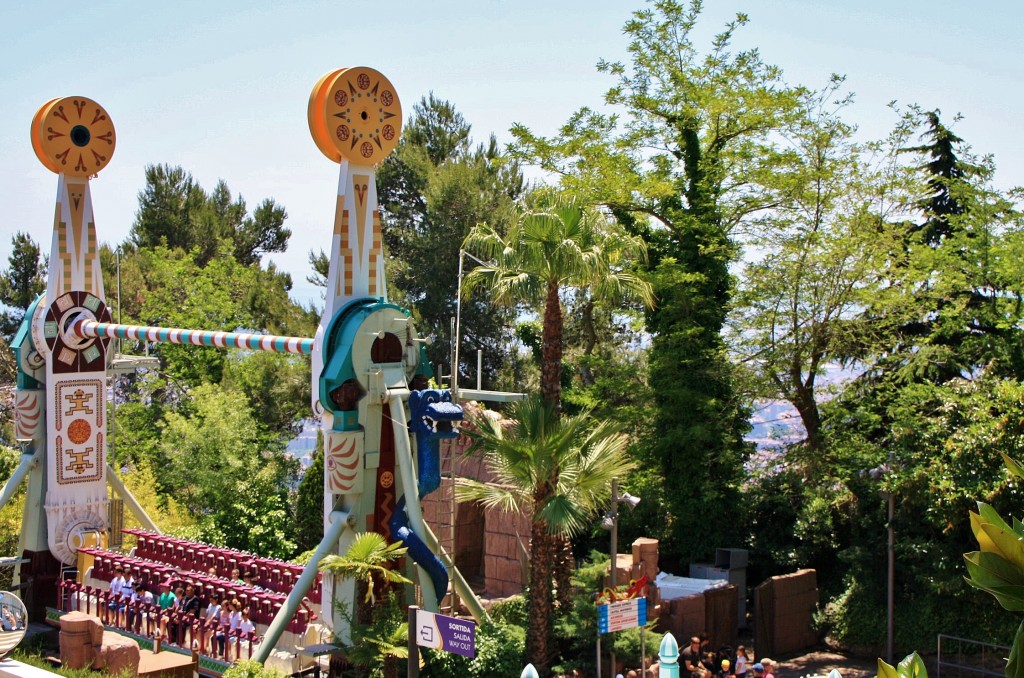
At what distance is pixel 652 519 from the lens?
20.3 meters

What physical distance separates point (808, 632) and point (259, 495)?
11689 millimetres

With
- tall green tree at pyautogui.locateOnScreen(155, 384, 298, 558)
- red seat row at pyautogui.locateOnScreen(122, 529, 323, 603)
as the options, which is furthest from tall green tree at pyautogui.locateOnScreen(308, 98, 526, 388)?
red seat row at pyautogui.locateOnScreen(122, 529, 323, 603)

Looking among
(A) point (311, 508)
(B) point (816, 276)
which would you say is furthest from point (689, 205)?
(A) point (311, 508)

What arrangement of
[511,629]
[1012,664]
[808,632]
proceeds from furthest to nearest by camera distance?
[808,632]
[511,629]
[1012,664]

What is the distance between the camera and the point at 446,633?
11.1m

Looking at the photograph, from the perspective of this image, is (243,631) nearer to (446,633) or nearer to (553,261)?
(446,633)

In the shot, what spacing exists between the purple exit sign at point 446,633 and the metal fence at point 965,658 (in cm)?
824

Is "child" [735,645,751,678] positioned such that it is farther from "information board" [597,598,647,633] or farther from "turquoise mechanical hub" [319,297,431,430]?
"turquoise mechanical hub" [319,297,431,430]

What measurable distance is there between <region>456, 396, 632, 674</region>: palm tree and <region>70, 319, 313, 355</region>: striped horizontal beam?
300 cm

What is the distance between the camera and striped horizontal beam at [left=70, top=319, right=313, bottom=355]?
15180mm

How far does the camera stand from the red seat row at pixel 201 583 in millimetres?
15031

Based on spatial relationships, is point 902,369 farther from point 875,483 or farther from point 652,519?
point 652,519

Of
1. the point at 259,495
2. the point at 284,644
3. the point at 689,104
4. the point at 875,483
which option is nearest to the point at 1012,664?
the point at 284,644

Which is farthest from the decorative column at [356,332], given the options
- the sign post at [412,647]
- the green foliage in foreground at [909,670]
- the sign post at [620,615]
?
the green foliage in foreground at [909,670]
